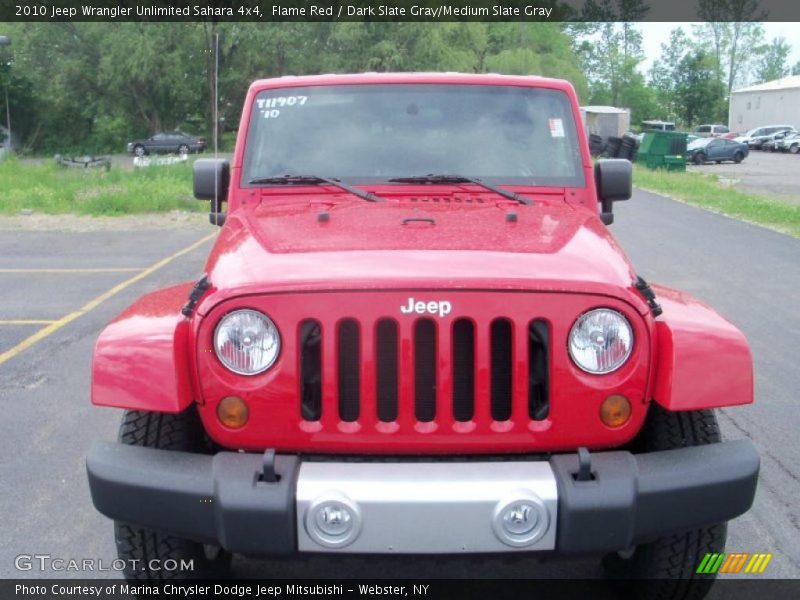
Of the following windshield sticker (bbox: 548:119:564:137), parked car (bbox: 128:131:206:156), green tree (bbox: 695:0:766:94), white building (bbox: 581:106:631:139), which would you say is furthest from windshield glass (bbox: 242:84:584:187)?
green tree (bbox: 695:0:766:94)

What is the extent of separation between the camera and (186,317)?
2.81m

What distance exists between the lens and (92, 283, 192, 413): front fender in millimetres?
2693

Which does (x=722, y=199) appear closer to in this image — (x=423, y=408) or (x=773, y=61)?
(x=423, y=408)

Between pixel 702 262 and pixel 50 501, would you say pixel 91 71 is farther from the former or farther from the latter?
pixel 50 501

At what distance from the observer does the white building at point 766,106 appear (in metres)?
63.8

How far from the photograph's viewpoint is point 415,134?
419 centimetres

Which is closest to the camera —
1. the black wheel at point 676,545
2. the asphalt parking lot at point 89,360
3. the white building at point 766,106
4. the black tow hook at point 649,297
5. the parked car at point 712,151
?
the black tow hook at point 649,297

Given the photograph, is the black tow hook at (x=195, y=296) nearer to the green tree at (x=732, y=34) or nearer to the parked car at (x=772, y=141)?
the parked car at (x=772, y=141)

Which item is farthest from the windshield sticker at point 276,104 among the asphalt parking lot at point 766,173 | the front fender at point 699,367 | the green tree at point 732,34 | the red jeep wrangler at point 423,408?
the green tree at point 732,34

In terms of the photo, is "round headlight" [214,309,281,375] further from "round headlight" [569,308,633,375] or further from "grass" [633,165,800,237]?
"grass" [633,165,800,237]

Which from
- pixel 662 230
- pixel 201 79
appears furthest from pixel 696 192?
pixel 201 79

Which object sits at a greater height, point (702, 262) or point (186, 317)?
point (186, 317)

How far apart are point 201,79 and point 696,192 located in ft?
120

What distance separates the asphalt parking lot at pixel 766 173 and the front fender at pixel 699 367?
2014 centimetres
